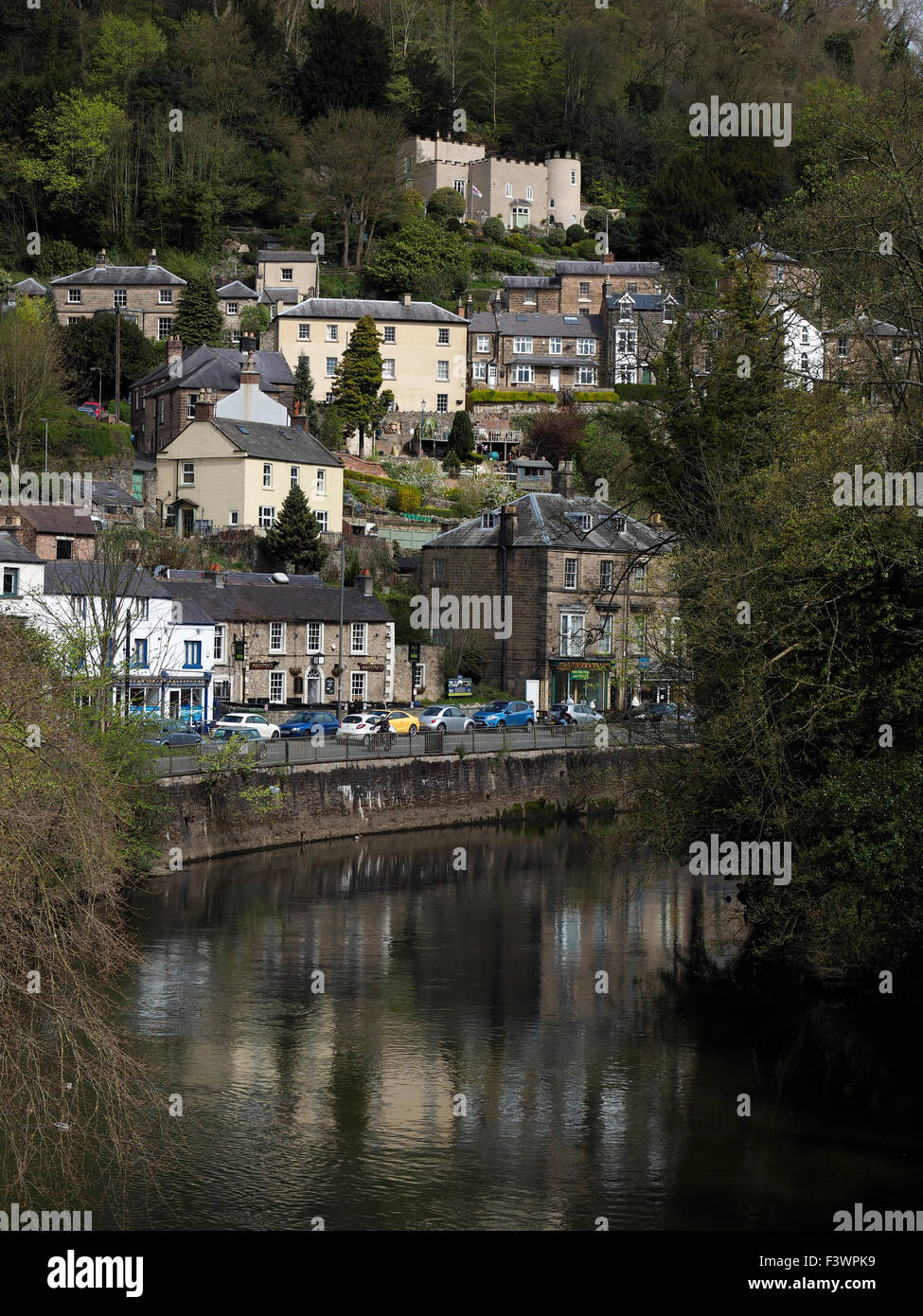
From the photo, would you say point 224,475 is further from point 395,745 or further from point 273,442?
point 395,745

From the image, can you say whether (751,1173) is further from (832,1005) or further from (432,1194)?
(832,1005)

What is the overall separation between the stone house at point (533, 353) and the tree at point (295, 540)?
3089 centimetres

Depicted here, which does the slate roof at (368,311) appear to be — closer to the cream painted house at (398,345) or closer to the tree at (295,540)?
the cream painted house at (398,345)

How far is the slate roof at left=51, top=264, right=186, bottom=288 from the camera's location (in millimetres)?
85625

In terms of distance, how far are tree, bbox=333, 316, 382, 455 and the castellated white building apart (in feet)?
115

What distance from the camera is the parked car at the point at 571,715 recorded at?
5734 centimetres

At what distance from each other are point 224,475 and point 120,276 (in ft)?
83.4

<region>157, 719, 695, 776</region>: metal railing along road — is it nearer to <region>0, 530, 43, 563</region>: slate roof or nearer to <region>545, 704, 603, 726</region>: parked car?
<region>545, 704, 603, 726</region>: parked car

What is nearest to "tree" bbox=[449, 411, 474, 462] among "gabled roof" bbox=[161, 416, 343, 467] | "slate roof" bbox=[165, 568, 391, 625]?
"gabled roof" bbox=[161, 416, 343, 467]

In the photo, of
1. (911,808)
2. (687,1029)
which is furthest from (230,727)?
(911,808)

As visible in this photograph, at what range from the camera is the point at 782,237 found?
2470cm

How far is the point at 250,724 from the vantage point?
48438 millimetres

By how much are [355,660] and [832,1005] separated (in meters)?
34.7

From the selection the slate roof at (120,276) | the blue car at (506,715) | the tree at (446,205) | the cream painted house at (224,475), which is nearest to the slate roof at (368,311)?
the slate roof at (120,276)
